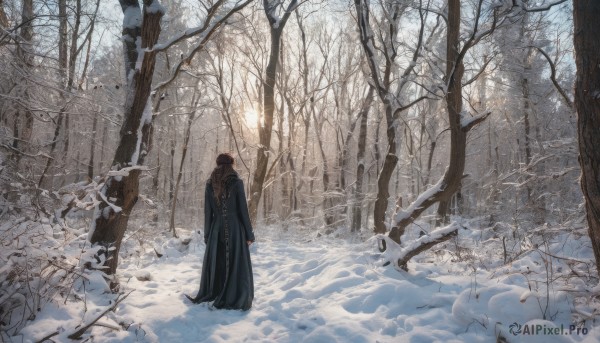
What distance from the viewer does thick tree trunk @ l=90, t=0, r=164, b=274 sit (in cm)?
428

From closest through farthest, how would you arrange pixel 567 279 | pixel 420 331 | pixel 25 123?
pixel 420 331
pixel 567 279
pixel 25 123

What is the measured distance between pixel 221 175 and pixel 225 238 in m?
0.81

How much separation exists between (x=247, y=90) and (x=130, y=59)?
12.0 meters

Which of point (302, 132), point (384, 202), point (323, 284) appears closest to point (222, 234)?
point (323, 284)

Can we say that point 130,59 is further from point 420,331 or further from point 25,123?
point 420,331

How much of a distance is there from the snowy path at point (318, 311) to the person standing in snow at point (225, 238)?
29 cm

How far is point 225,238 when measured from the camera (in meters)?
4.49

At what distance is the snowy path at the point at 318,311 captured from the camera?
10.6 feet

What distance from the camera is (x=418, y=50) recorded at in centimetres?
814

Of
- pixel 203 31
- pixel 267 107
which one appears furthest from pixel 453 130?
pixel 267 107

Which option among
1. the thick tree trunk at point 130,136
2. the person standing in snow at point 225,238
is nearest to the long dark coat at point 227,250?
the person standing in snow at point 225,238

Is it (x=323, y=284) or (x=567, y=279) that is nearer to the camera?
(x=567, y=279)

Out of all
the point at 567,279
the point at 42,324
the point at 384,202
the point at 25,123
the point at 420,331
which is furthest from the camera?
the point at 384,202

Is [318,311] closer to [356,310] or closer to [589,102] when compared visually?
[356,310]
